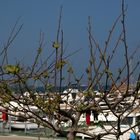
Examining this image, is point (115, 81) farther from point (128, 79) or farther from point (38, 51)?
point (38, 51)

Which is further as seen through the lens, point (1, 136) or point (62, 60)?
point (1, 136)

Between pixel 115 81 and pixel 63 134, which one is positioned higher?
pixel 115 81

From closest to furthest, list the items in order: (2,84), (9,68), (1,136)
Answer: (9,68), (2,84), (1,136)

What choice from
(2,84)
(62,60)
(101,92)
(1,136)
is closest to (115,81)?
(101,92)

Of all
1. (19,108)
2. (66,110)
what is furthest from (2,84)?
(66,110)

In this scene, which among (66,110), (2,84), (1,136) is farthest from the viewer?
(1,136)

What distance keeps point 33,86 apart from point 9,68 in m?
1.07

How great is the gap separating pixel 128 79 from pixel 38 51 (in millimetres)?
1413

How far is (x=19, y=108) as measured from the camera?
4812 millimetres

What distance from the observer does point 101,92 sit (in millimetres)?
4203

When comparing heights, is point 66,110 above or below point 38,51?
below

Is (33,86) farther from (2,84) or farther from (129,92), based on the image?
(129,92)

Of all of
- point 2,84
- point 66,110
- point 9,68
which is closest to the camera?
point 9,68

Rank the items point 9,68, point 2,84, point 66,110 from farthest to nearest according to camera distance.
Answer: point 66,110 < point 2,84 < point 9,68
